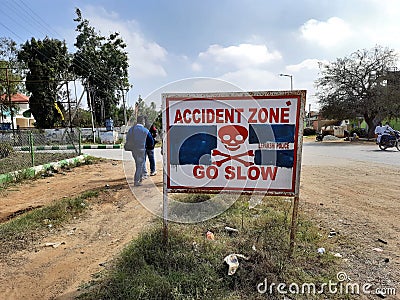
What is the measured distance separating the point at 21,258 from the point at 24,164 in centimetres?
682

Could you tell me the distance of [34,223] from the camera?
14.5 ft

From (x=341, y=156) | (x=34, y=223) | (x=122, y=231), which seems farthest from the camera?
(x=341, y=156)

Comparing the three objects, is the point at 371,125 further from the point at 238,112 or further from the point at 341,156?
the point at 238,112

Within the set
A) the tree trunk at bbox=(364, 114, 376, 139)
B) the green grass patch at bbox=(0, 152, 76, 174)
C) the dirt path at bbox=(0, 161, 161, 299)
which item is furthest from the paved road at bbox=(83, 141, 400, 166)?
the tree trunk at bbox=(364, 114, 376, 139)

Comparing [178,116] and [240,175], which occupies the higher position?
[178,116]

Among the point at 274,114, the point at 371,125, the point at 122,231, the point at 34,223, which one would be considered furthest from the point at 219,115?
the point at 371,125

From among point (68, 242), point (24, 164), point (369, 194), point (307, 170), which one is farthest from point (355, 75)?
point (68, 242)

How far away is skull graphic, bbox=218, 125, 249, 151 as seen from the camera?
326cm

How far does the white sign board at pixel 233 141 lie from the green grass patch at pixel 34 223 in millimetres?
2191

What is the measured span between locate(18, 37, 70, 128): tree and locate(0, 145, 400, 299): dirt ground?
2555 centimetres

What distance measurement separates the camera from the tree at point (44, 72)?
2936cm

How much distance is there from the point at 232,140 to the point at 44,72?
3143 centimetres

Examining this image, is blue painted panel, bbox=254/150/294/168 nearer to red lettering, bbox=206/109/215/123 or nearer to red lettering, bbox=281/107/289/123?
red lettering, bbox=281/107/289/123

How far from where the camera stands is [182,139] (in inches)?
131
